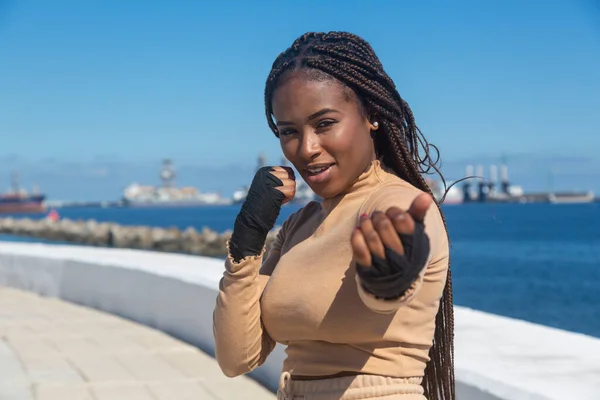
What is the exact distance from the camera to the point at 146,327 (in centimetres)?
735

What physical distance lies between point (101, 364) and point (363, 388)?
447cm

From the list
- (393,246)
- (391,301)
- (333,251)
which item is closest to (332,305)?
(333,251)

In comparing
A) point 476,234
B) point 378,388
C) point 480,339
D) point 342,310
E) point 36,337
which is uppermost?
point 342,310

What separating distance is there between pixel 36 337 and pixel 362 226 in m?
6.09

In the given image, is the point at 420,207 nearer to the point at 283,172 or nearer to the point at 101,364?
the point at 283,172

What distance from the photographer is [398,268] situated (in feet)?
4.87

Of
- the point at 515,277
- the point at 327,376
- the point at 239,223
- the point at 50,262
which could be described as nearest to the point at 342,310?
the point at 327,376

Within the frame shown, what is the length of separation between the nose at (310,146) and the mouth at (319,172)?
0.03 metres

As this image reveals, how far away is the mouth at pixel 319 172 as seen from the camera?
1915 millimetres

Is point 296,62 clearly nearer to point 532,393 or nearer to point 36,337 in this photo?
point 532,393

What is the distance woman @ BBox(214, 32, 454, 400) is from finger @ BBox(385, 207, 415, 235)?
0.22m

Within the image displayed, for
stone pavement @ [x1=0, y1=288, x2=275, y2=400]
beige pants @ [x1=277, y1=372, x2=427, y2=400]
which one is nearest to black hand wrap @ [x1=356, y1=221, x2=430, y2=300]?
beige pants @ [x1=277, y1=372, x2=427, y2=400]

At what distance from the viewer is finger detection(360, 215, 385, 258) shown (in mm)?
1448

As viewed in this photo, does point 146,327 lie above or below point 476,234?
above
